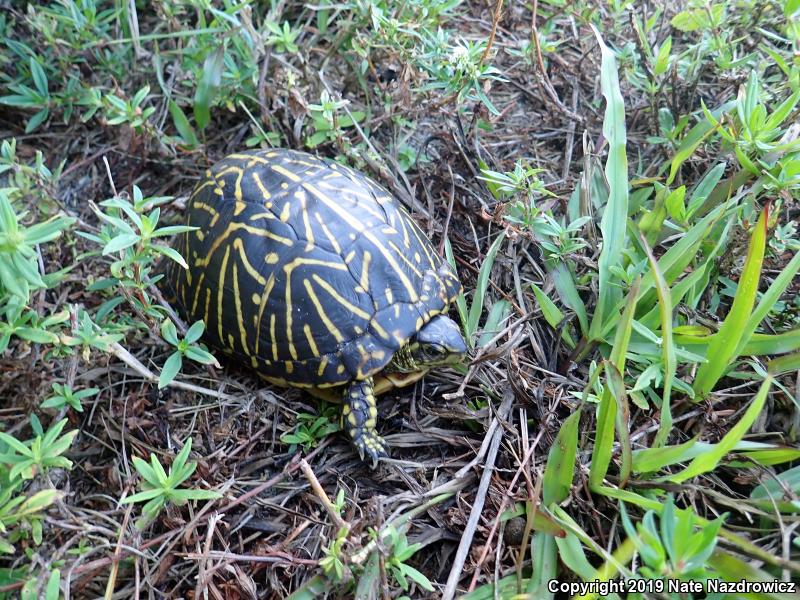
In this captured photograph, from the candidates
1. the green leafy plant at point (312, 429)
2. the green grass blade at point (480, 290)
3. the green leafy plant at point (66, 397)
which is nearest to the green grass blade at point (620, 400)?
the green grass blade at point (480, 290)

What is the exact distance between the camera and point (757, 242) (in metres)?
1.70

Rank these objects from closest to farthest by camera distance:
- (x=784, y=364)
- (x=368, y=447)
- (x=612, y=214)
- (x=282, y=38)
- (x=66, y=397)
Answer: (x=784, y=364), (x=66, y=397), (x=368, y=447), (x=612, y=214), (x=282, y=38)

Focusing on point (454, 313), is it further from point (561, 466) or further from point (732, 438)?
point (732, 438)

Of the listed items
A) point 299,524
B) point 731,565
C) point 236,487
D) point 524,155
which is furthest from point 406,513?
point 524,155

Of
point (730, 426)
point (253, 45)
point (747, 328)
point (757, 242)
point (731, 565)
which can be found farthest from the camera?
point (253, 45)

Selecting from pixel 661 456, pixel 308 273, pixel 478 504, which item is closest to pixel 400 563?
pixel 478 504

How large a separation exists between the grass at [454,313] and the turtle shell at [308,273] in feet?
0.70

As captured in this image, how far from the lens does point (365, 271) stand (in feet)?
7.01

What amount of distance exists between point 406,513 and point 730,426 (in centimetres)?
114

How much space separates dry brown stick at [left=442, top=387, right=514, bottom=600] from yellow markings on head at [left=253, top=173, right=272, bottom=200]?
1193 millimetres

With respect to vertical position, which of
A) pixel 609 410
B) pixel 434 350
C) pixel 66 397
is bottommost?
pixel 66 397

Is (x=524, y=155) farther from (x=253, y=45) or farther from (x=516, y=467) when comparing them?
(x=516, y=467)

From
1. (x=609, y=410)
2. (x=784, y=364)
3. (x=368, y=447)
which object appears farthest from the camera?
(x=368, y=447)

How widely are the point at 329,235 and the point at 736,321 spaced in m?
1.40
